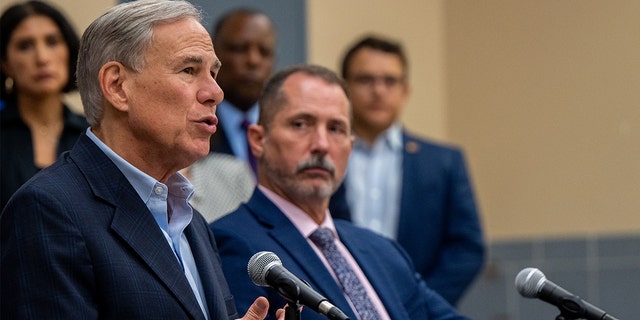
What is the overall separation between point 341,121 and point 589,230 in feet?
12.4

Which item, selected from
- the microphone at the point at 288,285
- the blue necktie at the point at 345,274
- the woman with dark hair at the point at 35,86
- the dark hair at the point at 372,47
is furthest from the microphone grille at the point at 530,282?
the dark hair at the point at 372,47

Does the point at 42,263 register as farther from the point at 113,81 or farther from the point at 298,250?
the point at 298,250

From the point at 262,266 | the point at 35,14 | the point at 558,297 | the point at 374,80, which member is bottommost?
the point at 558,297

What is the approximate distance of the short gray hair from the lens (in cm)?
285

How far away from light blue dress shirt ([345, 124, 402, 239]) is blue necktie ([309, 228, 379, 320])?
183 centimetres

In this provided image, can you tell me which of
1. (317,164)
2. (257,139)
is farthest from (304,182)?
(257,139)

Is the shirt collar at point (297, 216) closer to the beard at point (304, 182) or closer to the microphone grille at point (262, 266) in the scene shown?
the beard at point (304, 182)

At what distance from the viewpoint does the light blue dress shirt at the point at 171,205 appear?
9.26 feet

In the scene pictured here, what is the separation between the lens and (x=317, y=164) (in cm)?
394

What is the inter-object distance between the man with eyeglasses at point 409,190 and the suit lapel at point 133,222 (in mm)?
2859

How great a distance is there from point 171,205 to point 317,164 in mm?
1030

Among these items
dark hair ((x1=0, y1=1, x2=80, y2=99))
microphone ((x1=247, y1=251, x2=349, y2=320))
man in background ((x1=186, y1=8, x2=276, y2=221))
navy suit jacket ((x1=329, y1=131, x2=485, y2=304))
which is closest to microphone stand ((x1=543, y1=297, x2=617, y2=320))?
Result: microphone ((x1=247, y1=251, x2=349, y2=320))

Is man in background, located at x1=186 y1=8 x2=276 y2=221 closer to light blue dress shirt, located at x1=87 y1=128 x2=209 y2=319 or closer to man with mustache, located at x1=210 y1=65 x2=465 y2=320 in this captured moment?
man with mustache, located at x1=210 y1=65 x2=465 y2=320

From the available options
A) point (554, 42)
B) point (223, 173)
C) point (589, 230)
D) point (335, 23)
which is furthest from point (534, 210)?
point (223, 173)
